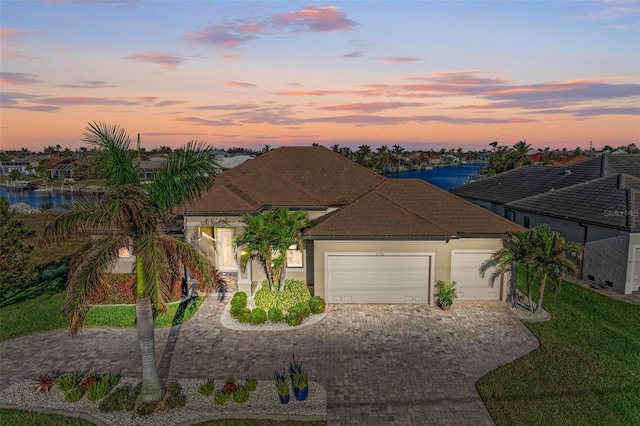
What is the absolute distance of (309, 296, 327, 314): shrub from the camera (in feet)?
53.7

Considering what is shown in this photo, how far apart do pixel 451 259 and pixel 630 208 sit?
9379mm

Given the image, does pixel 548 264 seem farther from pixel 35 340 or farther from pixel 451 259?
pixel 35 340

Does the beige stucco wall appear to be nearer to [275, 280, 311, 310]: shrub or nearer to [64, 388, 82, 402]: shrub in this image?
[275, 280, 311, 310]: shrub

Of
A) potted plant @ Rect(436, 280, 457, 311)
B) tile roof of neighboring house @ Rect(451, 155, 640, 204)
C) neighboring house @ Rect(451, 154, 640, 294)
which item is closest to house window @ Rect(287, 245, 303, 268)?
potted plant @ Rect(436, 280, 457, 311)

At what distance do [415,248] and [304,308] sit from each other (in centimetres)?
536

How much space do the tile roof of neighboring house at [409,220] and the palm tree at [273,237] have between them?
2.44 ft

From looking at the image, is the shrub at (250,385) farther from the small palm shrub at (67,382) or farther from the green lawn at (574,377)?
the green lawn at (574,377)

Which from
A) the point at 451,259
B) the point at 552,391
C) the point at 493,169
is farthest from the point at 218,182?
the point at 493,169

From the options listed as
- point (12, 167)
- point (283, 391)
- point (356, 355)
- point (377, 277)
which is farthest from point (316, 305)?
point (12, 167)

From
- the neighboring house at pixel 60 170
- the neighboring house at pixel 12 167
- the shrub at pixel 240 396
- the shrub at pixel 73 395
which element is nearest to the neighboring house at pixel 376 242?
the shrub at pixel 240 396

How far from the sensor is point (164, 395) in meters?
10.6

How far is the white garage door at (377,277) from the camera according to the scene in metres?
17.2

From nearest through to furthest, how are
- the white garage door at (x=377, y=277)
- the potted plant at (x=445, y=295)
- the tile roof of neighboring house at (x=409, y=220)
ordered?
1. the potted plant at (x=445, y=295)
2. the tile roof of neighboring house at (x=409, y=220)
3. the white garage door at (x=377, y=277)

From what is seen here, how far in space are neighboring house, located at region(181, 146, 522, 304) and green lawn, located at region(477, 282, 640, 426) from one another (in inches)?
143
